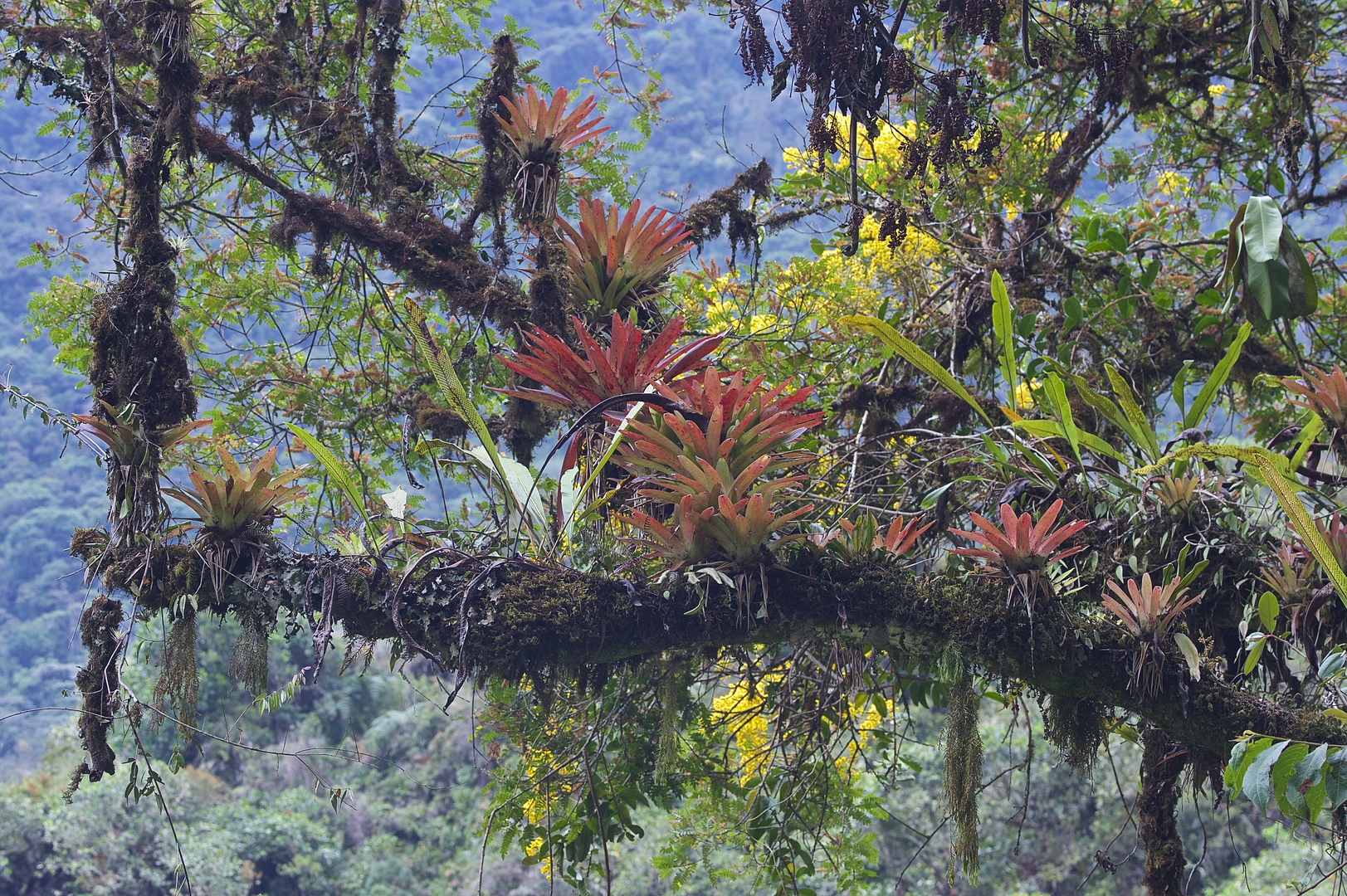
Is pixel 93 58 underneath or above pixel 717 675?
above

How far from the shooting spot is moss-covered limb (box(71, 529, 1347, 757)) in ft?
6.04

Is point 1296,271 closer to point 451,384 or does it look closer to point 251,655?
point 451,384

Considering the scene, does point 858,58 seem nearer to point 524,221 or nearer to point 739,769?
point 524,221

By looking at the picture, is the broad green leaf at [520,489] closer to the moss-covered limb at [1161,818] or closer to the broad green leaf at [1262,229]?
the moss-covered limb at [1161,818]

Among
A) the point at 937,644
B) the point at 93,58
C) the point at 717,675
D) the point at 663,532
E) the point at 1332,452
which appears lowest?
the point at 717,675

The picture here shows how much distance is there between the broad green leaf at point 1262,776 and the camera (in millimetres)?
1419

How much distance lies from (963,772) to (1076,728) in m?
0.27

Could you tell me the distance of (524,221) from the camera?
2.91 metres

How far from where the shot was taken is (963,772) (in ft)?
6.37

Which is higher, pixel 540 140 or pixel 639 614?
pixel 540 140

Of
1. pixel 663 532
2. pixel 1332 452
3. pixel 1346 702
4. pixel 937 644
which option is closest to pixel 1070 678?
pixel 937 644

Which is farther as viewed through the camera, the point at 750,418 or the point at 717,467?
the point at 750,418

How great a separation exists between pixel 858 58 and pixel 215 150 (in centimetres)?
190

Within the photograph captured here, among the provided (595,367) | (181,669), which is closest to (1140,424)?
(595,367)
